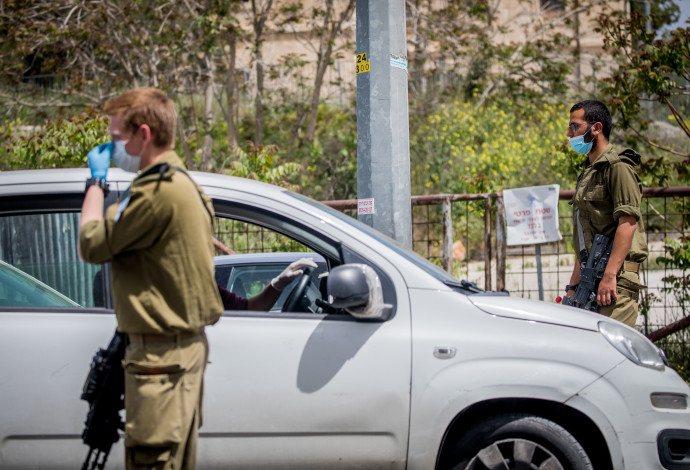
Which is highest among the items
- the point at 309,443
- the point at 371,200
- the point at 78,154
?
the point at 78,154

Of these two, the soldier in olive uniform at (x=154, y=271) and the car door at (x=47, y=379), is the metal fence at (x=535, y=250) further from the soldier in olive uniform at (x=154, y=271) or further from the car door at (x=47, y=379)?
the soldier in olive uniform at (x=154, y=271)

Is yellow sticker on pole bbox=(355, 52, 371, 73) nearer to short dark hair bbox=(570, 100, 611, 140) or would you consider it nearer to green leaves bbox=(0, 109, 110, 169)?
short dark hair bbox=(570, 100, 611, 140)

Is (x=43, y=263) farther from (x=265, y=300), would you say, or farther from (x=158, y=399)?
(x=158, y=399)

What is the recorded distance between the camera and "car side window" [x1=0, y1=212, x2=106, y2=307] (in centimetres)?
362

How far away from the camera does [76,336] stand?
3.02m

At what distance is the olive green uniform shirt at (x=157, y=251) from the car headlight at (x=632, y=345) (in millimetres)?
1803

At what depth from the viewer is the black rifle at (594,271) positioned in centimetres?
428

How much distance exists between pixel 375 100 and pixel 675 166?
10.6 feet

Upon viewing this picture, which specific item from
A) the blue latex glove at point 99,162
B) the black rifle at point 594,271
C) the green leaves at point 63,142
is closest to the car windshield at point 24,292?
the blue latex glove at point 99,162

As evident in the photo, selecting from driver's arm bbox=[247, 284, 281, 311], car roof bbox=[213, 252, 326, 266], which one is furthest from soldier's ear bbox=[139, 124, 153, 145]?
car roof bbox=[213, 252, 326, 266]

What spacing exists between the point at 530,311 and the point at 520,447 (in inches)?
22.9

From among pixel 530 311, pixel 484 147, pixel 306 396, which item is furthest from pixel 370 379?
pixel 484 147

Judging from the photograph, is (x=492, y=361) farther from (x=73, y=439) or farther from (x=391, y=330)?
(x=73, y=439)

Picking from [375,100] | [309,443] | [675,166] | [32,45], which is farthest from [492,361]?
[32,45]
